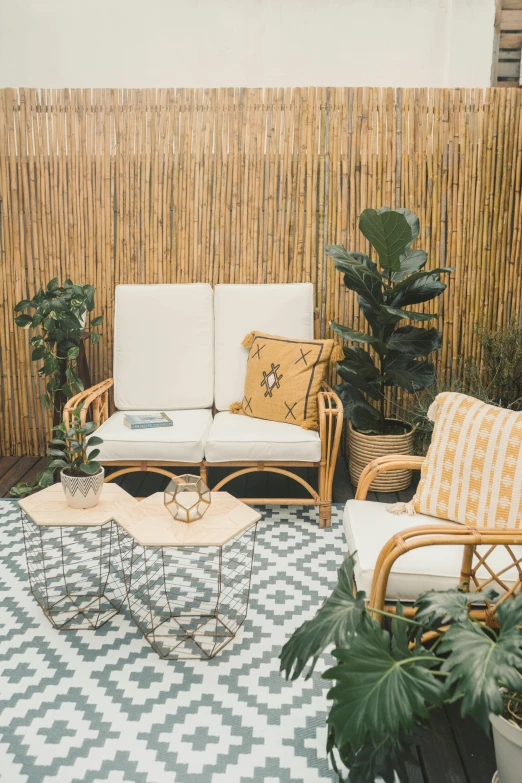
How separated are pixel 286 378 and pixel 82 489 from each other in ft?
4.61

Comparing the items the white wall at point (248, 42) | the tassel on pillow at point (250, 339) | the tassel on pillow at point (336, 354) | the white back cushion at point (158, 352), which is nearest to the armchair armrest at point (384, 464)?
the tassel on pillow at point (336, 354)

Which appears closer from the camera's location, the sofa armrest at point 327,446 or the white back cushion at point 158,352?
the sofa armrest at point 327,446

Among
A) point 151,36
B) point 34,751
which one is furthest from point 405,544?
point 151,36

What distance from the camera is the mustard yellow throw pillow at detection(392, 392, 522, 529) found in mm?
2172

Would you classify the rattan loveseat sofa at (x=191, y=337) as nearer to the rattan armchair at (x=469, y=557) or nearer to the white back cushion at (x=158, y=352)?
the white back cushion at (x=158, y=352)

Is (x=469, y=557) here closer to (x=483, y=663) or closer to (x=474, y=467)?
(x=474, y=467)

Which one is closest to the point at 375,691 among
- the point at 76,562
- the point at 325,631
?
the point at 325,631

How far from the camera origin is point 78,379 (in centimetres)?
360

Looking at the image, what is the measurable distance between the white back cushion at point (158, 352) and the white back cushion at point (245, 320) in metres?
0.11

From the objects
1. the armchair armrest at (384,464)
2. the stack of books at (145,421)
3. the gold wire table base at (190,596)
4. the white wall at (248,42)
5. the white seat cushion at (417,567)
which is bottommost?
the gold wire table base at (190,596)

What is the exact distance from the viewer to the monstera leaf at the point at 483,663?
1291 mm

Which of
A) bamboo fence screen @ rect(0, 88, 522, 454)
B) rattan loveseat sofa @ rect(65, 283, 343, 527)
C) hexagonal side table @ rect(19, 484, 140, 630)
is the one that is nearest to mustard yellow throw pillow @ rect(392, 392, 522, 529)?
hexagonal side table @ rect(19, 484, 140, 630)

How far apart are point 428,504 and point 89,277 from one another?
2.65m

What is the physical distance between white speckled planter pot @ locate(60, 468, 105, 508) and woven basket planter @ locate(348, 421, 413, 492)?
5.50ft
